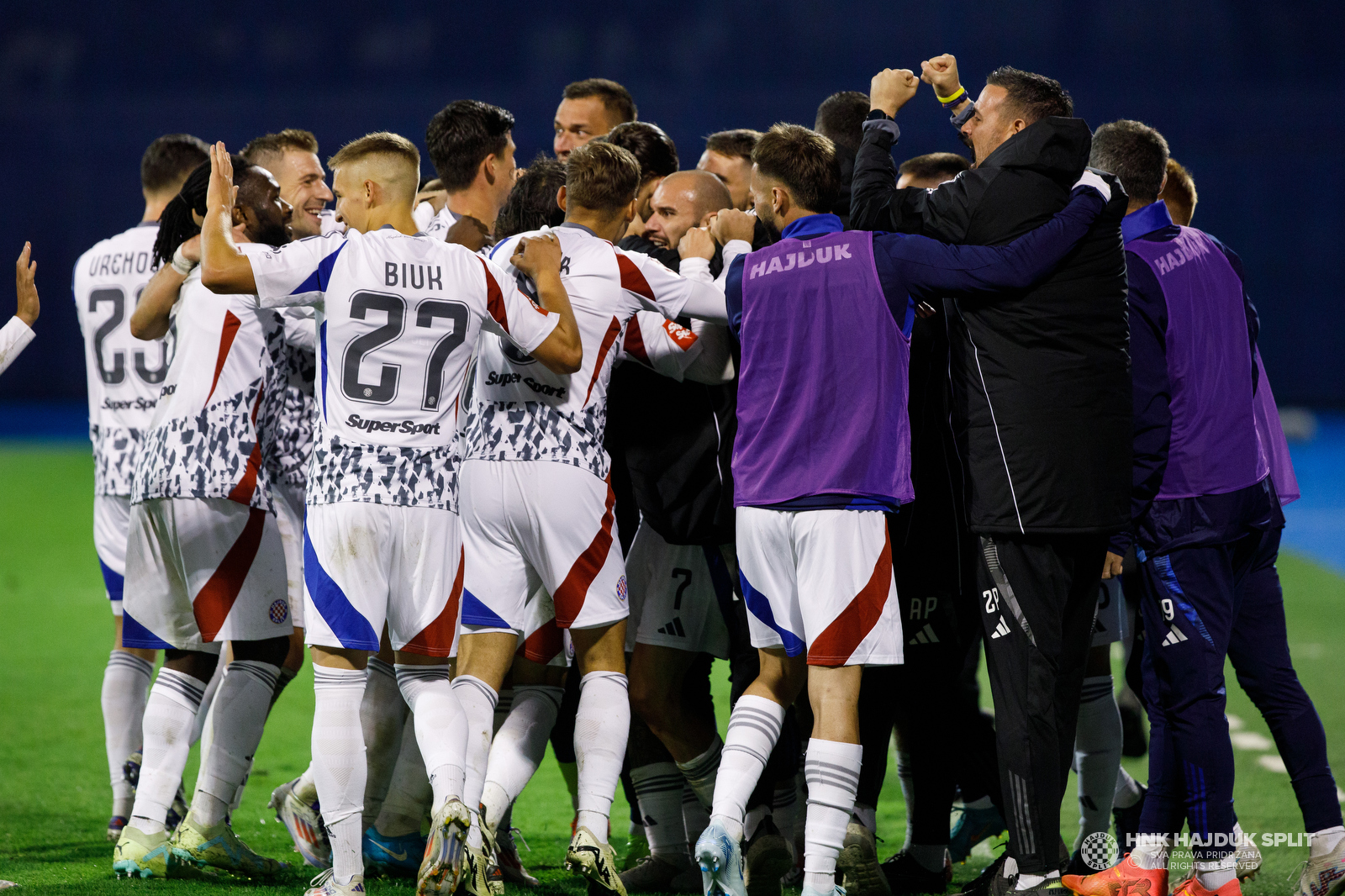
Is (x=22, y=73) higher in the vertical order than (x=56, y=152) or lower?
higher

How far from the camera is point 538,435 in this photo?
14.4ft

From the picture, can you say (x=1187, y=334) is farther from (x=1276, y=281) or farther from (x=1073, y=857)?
(x=1276, y=281)

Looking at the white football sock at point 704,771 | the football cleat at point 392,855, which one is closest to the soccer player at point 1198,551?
the white football sock at point 704,771

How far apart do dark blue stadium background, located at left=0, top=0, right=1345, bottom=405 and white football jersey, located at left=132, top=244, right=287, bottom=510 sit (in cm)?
2543

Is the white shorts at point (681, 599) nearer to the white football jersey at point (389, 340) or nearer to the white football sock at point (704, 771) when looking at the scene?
the white football sock at point (704, 771)

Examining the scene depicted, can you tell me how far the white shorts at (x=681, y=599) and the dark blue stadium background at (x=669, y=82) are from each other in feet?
84.2

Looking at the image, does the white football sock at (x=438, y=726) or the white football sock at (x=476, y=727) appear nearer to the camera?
the white football sock at (x=438, y=726)

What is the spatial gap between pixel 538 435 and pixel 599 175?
911 mm

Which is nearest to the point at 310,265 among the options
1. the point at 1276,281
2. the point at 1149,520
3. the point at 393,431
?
the point at 393,431

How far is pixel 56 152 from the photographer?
31.7 m

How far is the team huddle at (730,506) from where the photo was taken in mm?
4012

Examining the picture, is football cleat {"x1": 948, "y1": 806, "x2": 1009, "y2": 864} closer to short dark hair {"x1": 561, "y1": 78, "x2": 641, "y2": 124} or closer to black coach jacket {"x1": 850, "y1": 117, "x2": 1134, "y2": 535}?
black coach jacket {"x1": 850, "y1": 117, "x2": 1134, "y2": 535}

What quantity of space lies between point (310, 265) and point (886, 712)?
8.12 feet

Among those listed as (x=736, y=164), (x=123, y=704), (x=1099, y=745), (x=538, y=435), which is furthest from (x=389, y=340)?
(x=1099, y=745)
